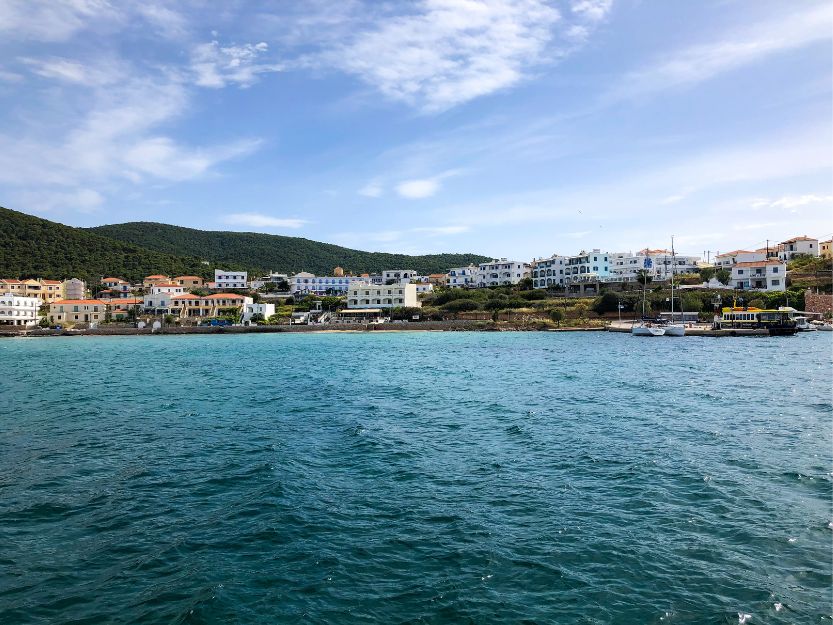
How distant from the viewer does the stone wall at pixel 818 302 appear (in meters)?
72.2

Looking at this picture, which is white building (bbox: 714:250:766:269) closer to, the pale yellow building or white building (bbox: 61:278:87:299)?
the pale yellow building

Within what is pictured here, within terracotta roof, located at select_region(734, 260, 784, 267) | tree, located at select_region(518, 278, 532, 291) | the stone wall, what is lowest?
the stone wall

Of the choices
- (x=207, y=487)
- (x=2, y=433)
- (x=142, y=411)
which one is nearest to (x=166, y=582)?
(x=207, y=487)

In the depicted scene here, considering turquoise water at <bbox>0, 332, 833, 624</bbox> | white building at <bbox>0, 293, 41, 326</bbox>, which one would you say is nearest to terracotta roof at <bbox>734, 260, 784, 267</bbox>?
turquoise water at <bbox>0, 332, 833, 624</bbox>

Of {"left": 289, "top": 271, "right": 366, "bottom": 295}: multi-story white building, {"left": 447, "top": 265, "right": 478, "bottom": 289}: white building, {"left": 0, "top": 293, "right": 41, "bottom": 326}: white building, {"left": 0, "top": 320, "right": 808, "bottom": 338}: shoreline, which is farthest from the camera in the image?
{"left": 447, "top": 265, "right": 478, "bottom": 289}: white building

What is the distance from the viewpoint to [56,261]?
387 feet

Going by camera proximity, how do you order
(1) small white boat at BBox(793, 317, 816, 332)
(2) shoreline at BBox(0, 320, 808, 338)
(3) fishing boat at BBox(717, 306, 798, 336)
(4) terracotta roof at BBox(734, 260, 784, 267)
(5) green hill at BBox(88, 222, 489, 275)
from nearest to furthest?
(3) fishing boat at BBox(717, 306, 798, 336), (1) small white boat at BBox(793, 317, 816, 332), (2) shoreline at BBox(0, 320, 808, 338), (4) terracotta roof at BBox(734, 260, 784, 267), (5) green hill at BBox(88, 222, 489, 275)

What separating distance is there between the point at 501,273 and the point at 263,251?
306 feet

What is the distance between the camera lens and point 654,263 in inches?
4099

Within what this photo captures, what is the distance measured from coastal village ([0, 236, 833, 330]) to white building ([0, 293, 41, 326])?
17 centimetres

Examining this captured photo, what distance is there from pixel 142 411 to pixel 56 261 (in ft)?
397

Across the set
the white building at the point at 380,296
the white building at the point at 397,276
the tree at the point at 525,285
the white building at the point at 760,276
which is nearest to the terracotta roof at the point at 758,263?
the white building at the point at 760,276

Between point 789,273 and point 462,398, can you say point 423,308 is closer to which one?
point 789,273

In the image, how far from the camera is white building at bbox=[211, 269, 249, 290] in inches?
4500
